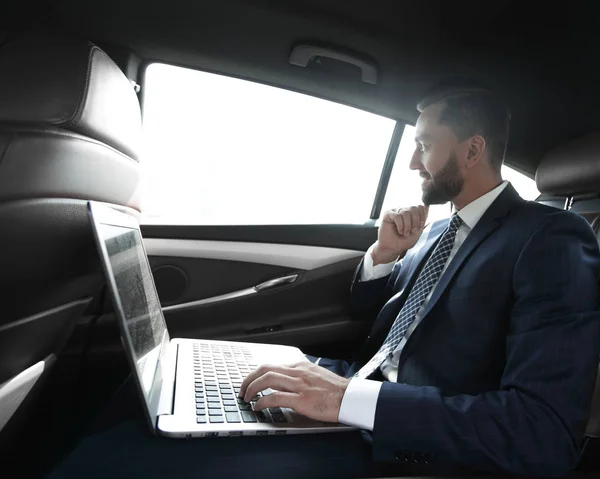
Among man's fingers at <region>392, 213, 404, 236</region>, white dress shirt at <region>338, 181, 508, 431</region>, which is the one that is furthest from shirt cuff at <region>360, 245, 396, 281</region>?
man's fingers at <region>392, 213, 404, 236</region>

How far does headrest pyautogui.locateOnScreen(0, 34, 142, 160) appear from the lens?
2.75 feet

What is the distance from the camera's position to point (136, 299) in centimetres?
103

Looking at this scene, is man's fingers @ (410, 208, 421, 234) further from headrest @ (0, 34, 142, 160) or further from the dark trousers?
headrest @ (0, 34, 142, 160)

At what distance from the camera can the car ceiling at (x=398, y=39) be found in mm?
1548

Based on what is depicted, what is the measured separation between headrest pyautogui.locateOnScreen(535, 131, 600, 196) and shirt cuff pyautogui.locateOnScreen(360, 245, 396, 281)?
617 mm

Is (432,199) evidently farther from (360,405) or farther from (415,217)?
(360,405)

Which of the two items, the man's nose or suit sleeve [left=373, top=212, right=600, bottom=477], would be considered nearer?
suit sleeve [left=373, top=212, right=600, bottom=477]

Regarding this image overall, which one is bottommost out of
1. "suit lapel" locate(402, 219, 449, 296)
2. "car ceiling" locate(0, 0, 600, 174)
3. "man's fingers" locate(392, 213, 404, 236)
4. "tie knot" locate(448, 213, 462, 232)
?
"suit lapel" locate(402, 219, 449, 296)

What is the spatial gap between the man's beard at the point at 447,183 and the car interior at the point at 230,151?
42 centimetres

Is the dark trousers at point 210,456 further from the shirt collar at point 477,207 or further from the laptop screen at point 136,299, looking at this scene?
the shirt collar at point 477,207

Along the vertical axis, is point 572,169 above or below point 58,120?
above

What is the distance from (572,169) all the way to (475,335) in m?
0.82

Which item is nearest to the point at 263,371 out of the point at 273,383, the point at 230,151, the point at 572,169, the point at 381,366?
the point at 273,383

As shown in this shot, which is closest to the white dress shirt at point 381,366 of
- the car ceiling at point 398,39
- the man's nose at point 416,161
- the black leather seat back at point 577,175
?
the man's nose at point 416,161
